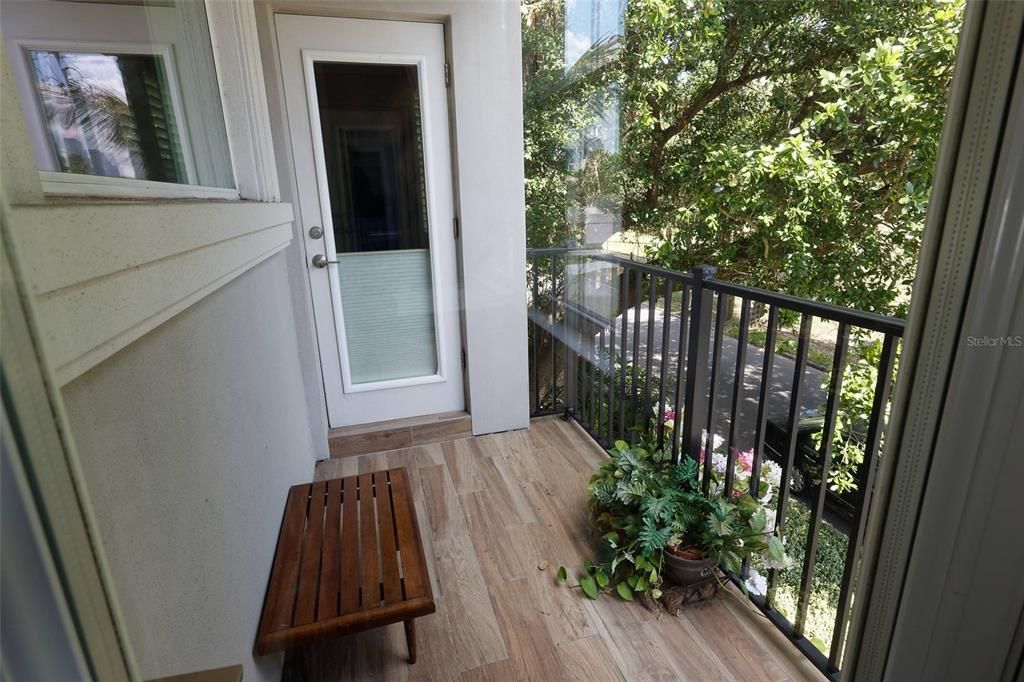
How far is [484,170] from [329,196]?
759 mm

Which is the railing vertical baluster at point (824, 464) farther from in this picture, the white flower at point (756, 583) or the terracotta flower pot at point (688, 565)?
the terracotta flower pot at point (688, 565)

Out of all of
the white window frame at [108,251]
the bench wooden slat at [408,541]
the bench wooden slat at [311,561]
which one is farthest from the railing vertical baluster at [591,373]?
the white window frame at [108,251]

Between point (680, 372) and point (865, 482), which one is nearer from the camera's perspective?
point (865, 482)

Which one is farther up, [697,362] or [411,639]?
[697,362]

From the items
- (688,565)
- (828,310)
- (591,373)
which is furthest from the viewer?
(591,373)

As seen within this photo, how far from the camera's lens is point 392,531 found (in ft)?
4.75

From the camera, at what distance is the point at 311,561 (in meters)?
1.33

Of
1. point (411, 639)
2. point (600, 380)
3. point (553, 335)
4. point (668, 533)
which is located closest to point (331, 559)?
point (411, 639)

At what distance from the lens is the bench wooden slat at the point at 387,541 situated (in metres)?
1.22

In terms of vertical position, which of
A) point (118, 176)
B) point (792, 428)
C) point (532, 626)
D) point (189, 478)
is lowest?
point (532, 626)

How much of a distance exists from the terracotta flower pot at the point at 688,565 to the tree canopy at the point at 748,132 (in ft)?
3.05

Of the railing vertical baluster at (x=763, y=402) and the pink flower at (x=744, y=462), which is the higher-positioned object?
the railing vertical baluster at (x=763, y=402)

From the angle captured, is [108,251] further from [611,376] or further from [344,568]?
[611,376]

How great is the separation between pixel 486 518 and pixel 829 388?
1.36 meters
